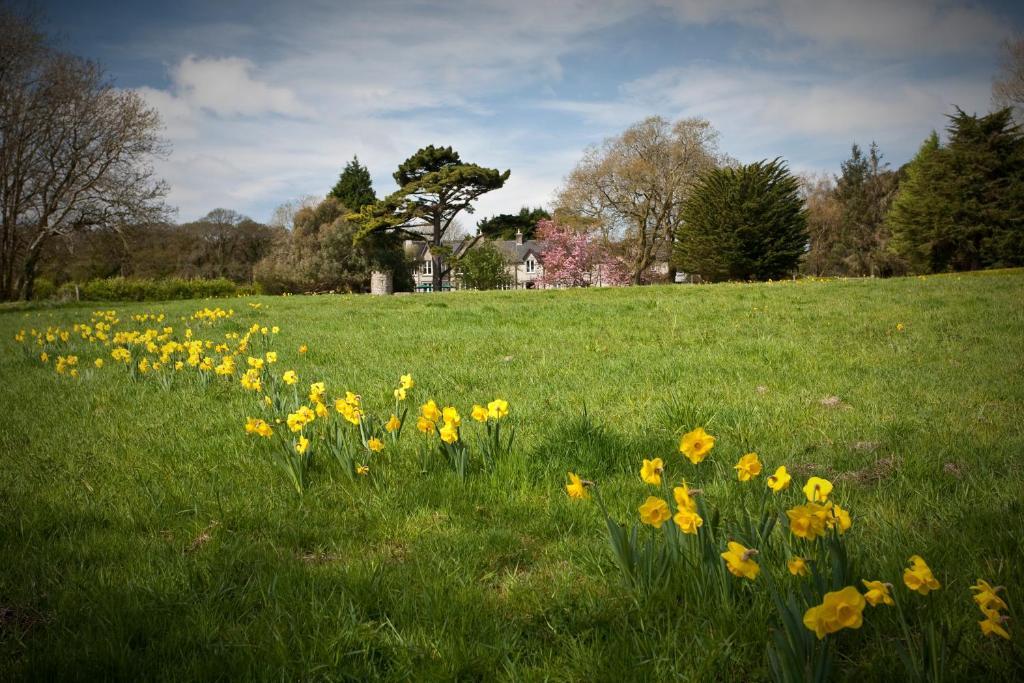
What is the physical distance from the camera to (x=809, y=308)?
9719 millimetres

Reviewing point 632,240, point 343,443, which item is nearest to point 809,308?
point 343,443

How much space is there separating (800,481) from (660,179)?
4096cm

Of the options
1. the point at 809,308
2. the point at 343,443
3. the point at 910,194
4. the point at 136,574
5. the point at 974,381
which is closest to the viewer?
the point at 136,574

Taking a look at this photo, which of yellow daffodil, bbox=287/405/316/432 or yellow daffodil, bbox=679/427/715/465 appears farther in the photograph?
yellow daffodil, bbox=287/405/316/432

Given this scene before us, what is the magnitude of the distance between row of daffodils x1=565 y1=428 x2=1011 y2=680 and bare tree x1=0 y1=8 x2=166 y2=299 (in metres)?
30.0

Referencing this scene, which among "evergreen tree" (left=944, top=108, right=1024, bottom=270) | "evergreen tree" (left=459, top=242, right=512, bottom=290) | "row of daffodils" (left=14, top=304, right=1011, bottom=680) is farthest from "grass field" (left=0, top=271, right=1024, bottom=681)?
"evergreen tree" (left=459, top=242, right=512, bottom=290)

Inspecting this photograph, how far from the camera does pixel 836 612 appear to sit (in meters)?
Answer: 1.19

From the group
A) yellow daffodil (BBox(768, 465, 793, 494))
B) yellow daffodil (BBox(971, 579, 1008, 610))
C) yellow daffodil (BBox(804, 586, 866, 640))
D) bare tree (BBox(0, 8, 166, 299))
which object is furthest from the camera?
bare tree (BBox(0, 8, 166, 299))

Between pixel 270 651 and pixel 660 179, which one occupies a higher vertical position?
pixel 660 179

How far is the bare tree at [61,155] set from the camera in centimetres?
2180

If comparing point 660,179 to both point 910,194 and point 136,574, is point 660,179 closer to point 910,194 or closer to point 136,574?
point 910,194

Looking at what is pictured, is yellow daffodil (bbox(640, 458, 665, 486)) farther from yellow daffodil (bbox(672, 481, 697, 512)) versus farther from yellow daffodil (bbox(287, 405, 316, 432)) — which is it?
yellow daffodil (bbox(287, 405, 316, 432))

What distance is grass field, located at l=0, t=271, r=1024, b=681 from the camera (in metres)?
1.65

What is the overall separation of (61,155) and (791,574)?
32326mm
